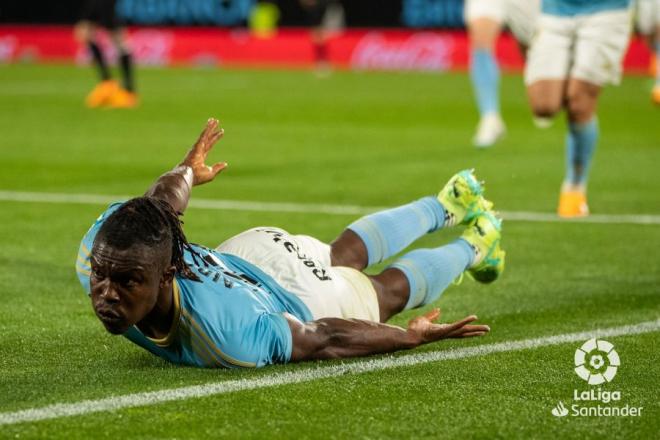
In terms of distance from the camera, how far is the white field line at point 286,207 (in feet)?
30.9

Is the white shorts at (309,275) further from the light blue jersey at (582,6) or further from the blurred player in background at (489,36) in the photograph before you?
the blurred player in background at (489,36)

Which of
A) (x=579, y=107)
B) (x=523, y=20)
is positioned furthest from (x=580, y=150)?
(x=523, y=20)

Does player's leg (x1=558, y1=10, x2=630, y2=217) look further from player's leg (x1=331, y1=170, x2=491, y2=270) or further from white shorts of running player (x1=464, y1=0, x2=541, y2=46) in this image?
player's leg (x1=331, y1=170, x2=491, y2=270)

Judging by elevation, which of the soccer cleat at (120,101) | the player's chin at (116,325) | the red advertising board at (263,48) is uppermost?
the player's chin at (116,325)

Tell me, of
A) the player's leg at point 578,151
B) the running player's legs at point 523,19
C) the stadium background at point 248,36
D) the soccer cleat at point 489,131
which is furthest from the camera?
the stadium background at point 248,36

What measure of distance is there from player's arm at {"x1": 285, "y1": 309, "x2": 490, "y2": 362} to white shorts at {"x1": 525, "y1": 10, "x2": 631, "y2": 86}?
4754mm

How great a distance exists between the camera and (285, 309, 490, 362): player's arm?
480cm

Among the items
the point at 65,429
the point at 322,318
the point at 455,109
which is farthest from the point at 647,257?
the point at 455,109

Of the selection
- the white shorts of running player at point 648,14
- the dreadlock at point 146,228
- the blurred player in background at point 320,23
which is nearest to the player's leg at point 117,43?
the white shorts of running player at point 648,14

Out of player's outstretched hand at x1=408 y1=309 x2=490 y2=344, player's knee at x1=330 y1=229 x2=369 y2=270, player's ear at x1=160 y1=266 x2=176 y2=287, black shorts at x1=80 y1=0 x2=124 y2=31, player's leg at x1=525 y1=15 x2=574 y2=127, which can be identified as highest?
player's ear at x1=160 y1=266 x2=176 y2=287

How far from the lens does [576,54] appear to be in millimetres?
9312

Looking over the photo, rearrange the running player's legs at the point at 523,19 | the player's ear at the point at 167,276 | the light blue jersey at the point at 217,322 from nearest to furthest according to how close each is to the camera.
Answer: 1. the player's ear at the point at 167,276
2. the light blue jersey at the point at 217,322
3. the running player's legs at the point at 523,19

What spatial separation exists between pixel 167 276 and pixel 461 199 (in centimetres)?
201

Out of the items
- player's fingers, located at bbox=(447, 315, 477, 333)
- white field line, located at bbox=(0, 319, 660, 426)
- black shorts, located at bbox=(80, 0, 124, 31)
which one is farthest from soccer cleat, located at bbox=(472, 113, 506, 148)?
black shorts, located at bbox=(80, 0, 124, 31)
